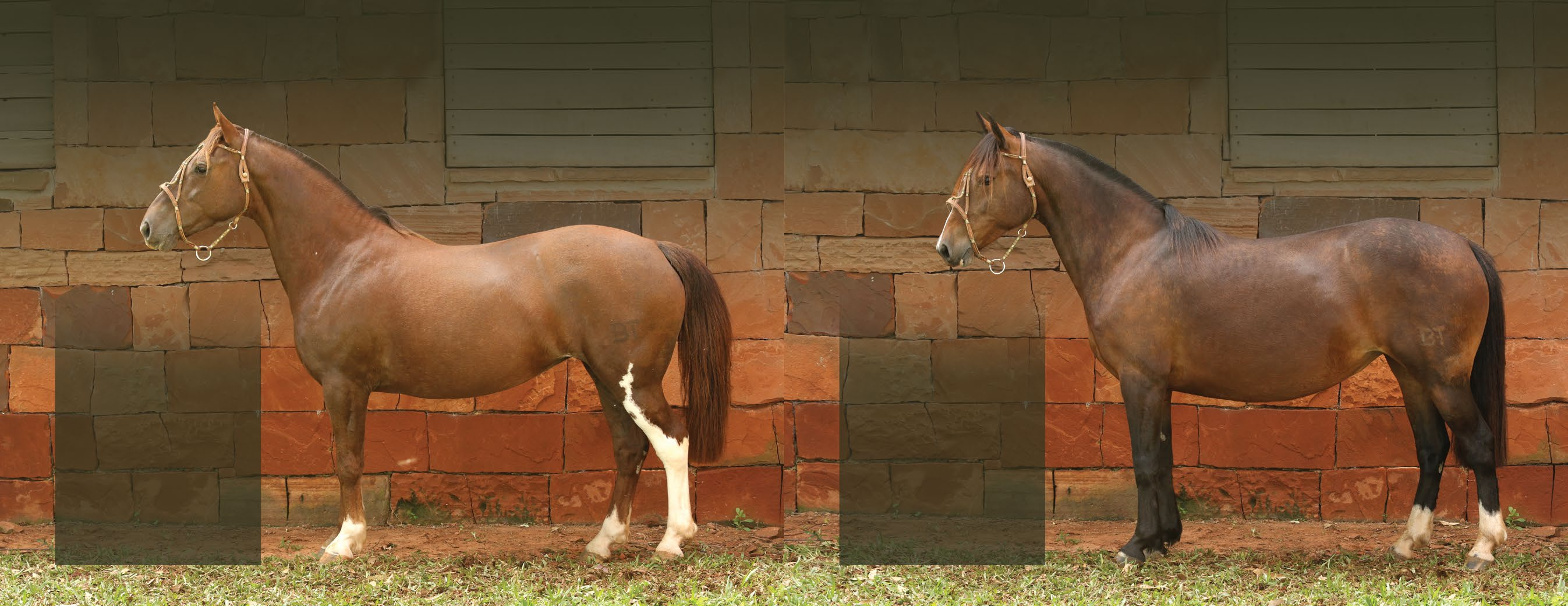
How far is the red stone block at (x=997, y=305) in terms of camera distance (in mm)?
6602

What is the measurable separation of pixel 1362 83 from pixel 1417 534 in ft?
8.18

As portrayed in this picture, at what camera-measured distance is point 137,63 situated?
21.2 feet

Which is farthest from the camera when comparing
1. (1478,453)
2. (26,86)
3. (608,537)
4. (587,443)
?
(26,86)

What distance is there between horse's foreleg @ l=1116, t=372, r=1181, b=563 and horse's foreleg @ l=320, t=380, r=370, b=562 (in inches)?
137

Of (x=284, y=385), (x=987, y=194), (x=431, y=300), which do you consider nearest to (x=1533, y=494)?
(x=987, y=194)

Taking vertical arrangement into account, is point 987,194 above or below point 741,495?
above

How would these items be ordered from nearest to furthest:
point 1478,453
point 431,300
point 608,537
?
point 1478,453, point 431,300, point 608,537

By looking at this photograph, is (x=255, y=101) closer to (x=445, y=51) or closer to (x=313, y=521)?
(x=445, y=51)

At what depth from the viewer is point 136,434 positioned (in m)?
6.62

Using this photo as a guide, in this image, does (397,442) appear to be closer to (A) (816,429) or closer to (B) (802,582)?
(A) (816,429)

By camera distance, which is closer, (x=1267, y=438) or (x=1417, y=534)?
(x=1417, y=534)

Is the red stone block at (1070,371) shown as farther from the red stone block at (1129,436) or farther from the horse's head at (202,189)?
A: the horse's head at (202,189)

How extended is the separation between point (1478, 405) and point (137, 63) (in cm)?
715

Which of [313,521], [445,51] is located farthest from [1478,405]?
[313,521]
